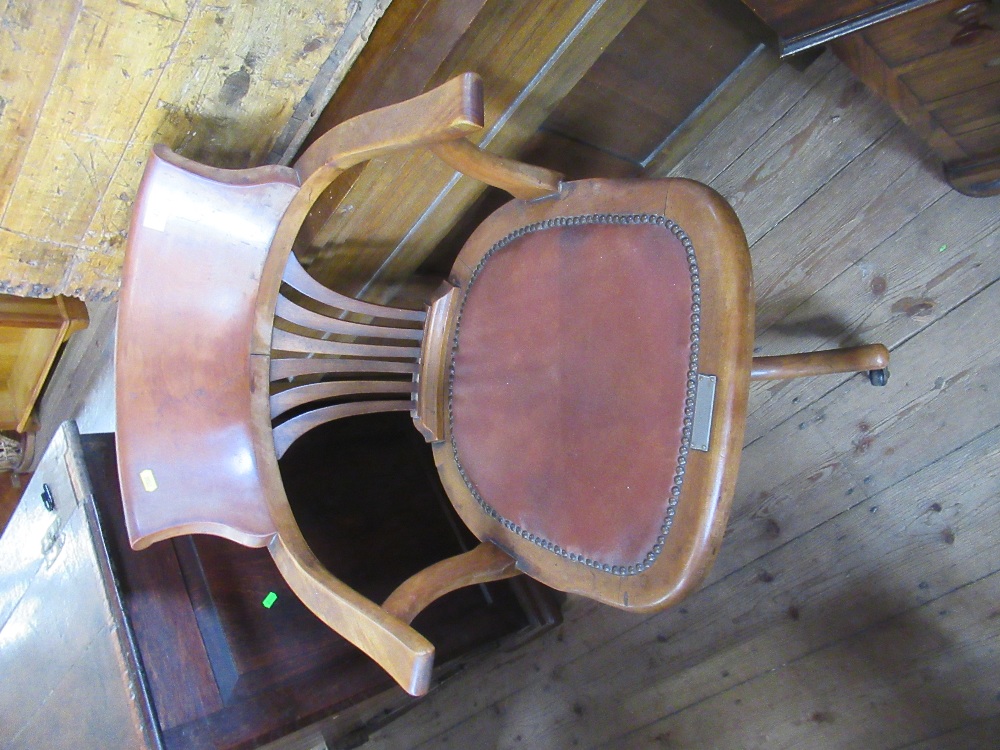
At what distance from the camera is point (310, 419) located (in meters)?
1.09

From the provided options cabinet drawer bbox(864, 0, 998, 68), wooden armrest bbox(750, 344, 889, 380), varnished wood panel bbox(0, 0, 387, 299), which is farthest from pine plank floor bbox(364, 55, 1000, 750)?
varnished wood panel bbox(0, 0, 387, 299)

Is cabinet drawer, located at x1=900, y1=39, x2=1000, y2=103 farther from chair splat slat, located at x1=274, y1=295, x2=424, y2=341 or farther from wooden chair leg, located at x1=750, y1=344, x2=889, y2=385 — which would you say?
chair splat slat, located at x1=274, y1=295, x2=424, y2=341

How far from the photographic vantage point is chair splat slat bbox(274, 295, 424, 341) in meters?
1.03

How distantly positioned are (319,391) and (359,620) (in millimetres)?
420

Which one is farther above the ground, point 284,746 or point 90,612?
point 90,612

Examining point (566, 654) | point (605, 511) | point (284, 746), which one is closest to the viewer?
point (605, 511)

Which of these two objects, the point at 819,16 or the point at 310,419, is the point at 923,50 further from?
the point at 310,419

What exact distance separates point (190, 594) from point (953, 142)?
4.99 feet

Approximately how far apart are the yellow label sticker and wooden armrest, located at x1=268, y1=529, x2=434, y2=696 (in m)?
0.19

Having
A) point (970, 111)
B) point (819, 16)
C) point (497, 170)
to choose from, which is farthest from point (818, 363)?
point (497, 170)

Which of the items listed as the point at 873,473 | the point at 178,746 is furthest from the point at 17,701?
the point at 873,473

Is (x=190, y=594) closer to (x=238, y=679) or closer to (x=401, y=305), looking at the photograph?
(x=238, y=679)

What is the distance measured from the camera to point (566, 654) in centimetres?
186

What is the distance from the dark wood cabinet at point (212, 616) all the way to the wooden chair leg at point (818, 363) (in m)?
0.89
